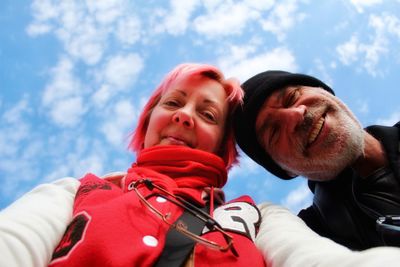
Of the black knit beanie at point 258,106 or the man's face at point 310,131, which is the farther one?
the black knit beanie at point 258,106

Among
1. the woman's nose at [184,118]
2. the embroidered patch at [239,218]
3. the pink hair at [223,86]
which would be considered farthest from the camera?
the pink hair at [223,86]

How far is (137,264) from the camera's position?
2.49 feet

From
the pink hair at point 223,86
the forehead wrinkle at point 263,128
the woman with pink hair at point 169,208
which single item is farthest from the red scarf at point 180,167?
the forehead wrinkle at point 263,128

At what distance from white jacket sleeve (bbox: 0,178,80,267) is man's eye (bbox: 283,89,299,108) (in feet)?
3.99

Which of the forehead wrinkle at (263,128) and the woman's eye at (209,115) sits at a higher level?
the forehead wrinkle at (263,128)

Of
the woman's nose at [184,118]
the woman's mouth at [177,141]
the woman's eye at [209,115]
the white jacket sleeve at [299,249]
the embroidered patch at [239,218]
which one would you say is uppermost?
the woman's eye at [209,115]

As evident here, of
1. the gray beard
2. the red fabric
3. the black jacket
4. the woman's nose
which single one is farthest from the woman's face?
the black jacket

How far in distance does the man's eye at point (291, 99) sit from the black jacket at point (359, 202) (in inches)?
17.5

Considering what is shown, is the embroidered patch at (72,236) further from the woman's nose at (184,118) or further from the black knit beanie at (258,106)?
the black knit beanie at (258,106)

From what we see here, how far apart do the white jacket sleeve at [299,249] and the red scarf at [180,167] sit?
0.78 feet

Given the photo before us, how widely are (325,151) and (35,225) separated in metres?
1.33

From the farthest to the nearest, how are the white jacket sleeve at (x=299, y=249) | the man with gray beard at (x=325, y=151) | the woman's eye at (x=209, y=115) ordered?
the man with gray beard at (x=325, y=151), the woman's eye at (x=209, y=115), the white jacket sleeve at (x=299, y=249)

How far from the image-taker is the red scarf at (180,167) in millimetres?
1162

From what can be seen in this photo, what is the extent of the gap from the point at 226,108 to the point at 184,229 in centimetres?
85
